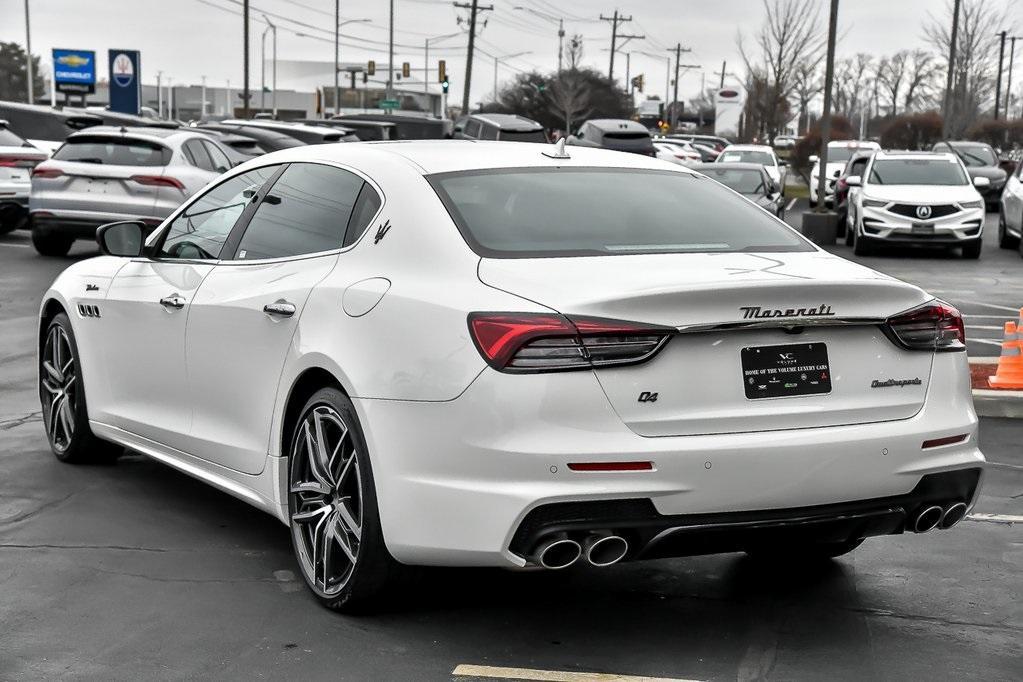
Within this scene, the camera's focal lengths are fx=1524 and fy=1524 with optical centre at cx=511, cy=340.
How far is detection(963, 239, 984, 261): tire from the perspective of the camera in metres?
22.8

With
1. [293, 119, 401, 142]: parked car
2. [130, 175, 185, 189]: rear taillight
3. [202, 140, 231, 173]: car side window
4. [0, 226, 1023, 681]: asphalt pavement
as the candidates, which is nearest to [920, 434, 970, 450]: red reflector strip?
[0, 226, 1023, 681]: asphalt pavement

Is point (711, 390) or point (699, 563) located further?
point (699, 563)

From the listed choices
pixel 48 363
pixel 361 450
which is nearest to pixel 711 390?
pixel 361 450

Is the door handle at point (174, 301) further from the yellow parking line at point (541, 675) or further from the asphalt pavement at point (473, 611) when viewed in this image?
the yellow parking line at point (541, 675)

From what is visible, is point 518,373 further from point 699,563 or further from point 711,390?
point 699,563

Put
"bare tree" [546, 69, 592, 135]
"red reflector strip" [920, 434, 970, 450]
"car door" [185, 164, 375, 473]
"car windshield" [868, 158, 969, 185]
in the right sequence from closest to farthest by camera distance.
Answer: "red reflector strip" [920, 434, 970, 450], "car door" [185, 164, 375, 473], "car windshield" [868, 158, 969, 185], "bare tree" [546, 69, 592, 135]

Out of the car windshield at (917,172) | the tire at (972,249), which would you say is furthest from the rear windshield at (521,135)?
the tire at (972,249)

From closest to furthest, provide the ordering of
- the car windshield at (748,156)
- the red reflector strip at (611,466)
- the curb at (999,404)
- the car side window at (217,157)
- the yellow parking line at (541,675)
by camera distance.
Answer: the red reflector strip at (611,466)
the yellow parking line at (541,675)
the curb at (999,404)
the car side window at (217,157)
the car windshield at (748,156)

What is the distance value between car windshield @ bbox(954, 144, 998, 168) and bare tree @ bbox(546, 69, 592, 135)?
206 feet

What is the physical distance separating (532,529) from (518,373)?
438 millimetres

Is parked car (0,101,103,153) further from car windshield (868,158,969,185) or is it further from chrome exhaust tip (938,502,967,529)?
chrome exhaust tip (938,502,967,529)

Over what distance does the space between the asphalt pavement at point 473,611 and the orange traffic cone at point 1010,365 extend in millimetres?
2981

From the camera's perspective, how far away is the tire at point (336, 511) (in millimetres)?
4707

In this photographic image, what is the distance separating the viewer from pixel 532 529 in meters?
4.26
